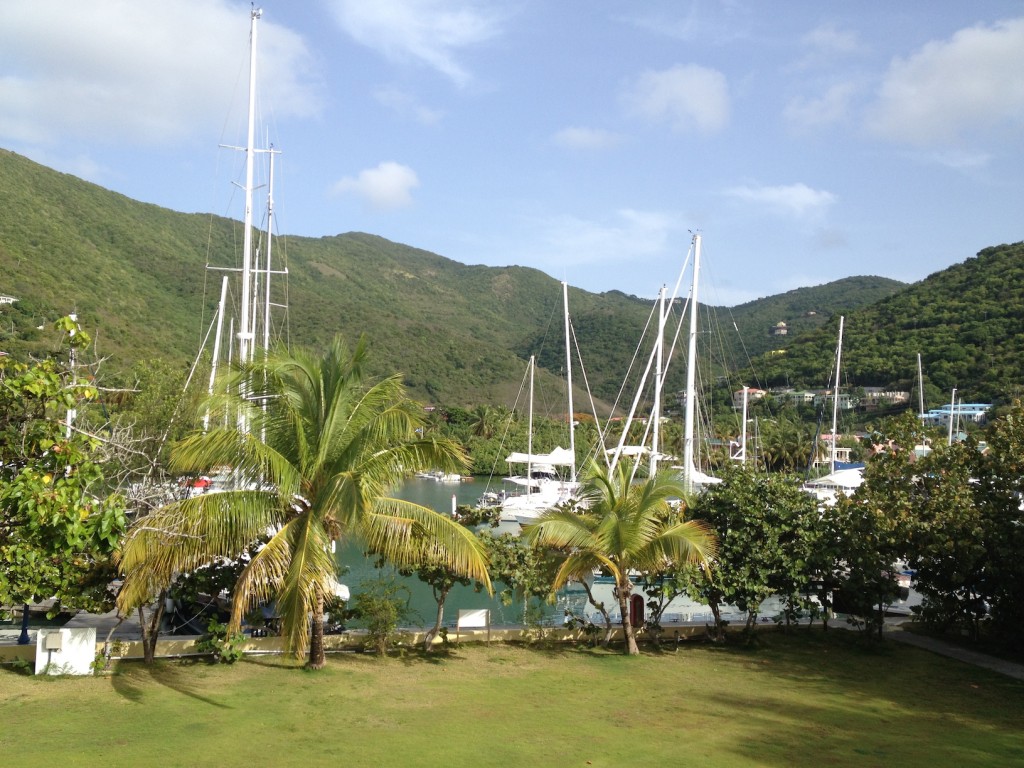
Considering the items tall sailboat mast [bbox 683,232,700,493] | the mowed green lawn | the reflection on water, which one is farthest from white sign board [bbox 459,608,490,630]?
tall sailboat mast [bbox 683,232,700,493]

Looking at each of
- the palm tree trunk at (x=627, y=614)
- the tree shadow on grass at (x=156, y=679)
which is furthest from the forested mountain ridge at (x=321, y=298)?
the palm tree trunk at (x=627, y=614)

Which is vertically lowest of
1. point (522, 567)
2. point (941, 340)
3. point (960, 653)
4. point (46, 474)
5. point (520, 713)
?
point (520, 713)

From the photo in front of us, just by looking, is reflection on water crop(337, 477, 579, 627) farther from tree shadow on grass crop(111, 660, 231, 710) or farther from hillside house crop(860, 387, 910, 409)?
hillside house crop(860, 387, 910, 409)

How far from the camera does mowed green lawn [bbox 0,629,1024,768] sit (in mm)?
9055

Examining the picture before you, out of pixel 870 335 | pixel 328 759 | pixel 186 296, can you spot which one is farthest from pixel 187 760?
pixel 870 335

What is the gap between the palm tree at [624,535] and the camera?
1392 centimetres

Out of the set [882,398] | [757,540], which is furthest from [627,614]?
[882,398]

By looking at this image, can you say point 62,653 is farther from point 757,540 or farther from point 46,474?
point 757,540

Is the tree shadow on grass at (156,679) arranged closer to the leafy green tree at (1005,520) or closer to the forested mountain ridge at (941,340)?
the leafy green tree at (1005,520)

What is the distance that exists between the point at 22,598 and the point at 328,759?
16.6 ft

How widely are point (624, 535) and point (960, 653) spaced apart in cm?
632

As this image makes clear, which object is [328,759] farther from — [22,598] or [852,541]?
[852,541]

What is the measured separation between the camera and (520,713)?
35.6 ft

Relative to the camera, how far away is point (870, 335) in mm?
83125
